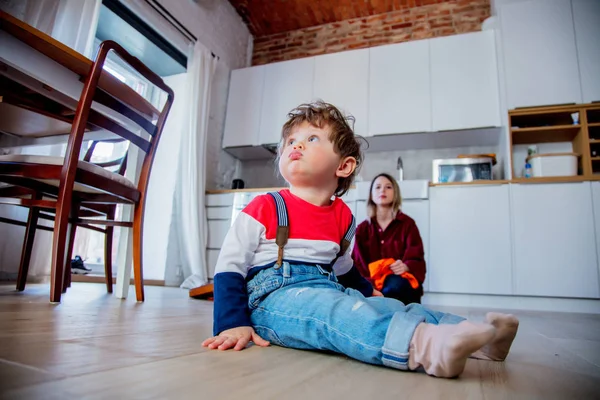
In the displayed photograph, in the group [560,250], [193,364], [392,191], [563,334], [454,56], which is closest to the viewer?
[193,364]

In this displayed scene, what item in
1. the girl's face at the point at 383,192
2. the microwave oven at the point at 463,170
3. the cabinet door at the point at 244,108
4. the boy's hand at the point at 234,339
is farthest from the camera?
the cabinet door at the point at 244,108

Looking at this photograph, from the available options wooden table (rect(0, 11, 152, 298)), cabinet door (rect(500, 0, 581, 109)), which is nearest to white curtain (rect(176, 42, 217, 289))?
wooden table (rect(0, 11, 152, 298))

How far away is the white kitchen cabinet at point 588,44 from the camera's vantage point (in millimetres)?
2736

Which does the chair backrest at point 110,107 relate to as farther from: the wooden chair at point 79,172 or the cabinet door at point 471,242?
the cabinet door at point 471,242

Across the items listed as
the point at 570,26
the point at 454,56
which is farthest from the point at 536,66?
the point at 454,56

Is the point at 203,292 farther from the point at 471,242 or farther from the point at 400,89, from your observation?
the point at 400,89

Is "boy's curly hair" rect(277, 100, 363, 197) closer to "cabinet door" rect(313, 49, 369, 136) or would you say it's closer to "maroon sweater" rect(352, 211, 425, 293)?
"maroon sweater" rect(352, 211, 425, 293)

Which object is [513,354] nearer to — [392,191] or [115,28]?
[392,191]

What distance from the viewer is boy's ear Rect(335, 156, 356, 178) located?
3.14ft

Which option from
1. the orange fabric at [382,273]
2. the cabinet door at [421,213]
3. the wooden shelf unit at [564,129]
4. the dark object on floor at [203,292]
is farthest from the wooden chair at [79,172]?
the wooden shelf unit at [564,129]

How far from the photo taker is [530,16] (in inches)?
116

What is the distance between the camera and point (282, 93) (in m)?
3.76

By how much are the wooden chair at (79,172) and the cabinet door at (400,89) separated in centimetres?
212

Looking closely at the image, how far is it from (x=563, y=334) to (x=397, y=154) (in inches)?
97.7
